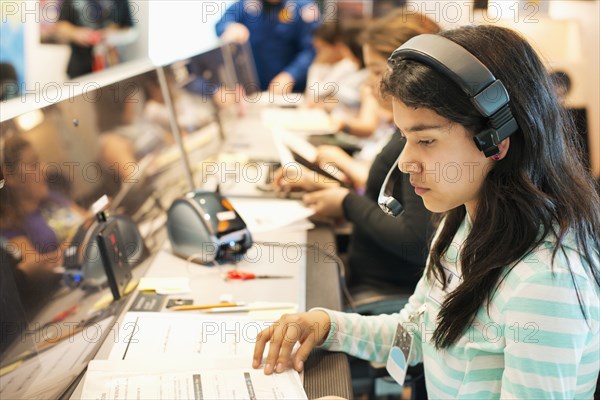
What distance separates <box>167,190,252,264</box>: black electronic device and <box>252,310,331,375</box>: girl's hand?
0.38 m

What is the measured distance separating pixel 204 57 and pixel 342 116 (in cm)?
88

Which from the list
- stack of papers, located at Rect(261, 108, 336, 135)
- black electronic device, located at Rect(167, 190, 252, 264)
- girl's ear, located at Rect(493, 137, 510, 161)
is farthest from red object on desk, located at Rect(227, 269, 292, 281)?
stack of papers, located at Rect(261, 108, 336, 135)

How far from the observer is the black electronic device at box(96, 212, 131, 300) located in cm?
120

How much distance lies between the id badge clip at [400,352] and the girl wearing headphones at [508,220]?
0.40 ft

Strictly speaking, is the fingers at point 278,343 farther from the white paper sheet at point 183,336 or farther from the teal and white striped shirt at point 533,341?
the teal and white striped shirt at point 533,341

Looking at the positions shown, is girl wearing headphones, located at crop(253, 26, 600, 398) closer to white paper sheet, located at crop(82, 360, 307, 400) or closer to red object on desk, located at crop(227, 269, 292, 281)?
white paper sheet, located at crop(82, 360, 307, 400)

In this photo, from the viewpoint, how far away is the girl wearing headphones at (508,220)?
82 cm

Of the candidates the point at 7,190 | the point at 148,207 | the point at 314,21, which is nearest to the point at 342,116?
the point at 314,21

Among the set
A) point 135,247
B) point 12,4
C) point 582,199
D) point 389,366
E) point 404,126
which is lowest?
point 389,366

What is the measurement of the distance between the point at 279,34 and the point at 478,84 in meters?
3.74

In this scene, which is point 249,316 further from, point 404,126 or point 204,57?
point 204,57

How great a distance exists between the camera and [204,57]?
A: 2.57m

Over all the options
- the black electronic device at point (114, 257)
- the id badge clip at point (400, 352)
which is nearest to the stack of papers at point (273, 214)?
the black electronic device at point (114, 257)

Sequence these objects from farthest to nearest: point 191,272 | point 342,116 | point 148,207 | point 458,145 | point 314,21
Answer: point 314,21 < point 342,116 < point 148,207 < point 191,272 < point 458,145
